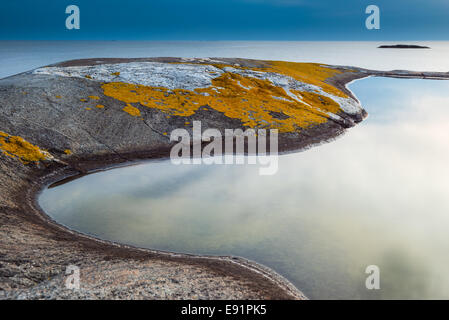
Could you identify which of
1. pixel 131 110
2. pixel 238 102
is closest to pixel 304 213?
pixel 131 110

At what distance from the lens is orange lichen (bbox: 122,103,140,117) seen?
33069 mm

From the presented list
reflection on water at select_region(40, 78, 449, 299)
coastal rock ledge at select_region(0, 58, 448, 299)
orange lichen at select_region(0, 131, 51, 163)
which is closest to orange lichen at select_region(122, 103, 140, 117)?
coastal rock ledge at select_region(0, 58, 448, 299)

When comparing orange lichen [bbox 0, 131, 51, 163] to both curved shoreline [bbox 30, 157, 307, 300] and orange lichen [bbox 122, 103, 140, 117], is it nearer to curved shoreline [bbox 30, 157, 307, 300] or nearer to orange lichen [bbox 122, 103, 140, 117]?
curved shoreline [bbox 30, 157, 307, 300]

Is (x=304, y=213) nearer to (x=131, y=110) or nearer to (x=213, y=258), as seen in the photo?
(x=213, y=258)

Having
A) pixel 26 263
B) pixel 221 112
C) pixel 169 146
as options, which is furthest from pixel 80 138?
pixel 26 263

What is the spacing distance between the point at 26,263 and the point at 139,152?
53.5 feet

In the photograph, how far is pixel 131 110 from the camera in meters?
33.5

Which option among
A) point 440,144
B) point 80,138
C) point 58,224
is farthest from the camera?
point 440,144

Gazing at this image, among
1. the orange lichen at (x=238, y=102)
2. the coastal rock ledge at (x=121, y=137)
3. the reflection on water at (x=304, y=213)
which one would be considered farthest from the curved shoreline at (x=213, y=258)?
the orange lichen at (x=238, y=102)

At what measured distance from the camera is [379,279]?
13516 millimetres

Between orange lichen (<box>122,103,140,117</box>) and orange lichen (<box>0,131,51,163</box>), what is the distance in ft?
32.2

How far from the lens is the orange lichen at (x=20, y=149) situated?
2342 cm

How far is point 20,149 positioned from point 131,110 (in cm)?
1156

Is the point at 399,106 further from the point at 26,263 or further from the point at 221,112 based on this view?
the point at 26,263
